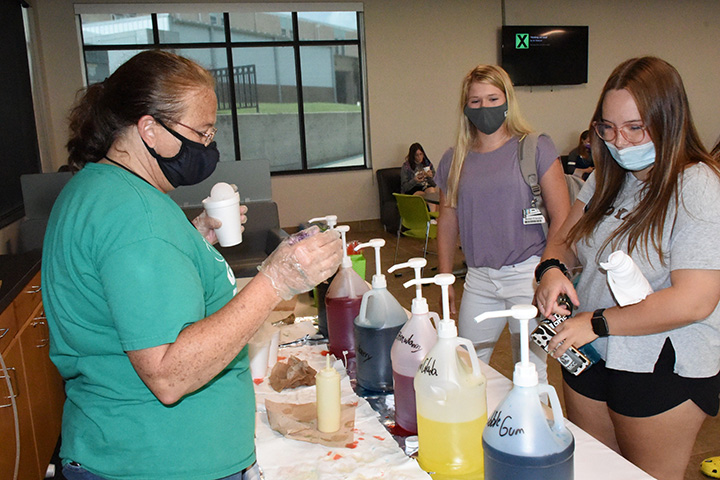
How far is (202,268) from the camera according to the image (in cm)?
94

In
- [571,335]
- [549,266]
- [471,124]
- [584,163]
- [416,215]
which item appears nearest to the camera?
[571,335]

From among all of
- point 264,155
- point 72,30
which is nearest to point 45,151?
point 72,30

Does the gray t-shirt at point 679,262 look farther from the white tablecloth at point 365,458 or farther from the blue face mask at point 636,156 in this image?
the white tablecloth at point 365,458

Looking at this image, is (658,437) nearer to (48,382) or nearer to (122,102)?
(122,102)

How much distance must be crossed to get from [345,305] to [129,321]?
2.48 ft

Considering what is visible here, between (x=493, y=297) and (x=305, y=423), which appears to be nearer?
(x=305, y=423)

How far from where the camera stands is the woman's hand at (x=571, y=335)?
3.92ft

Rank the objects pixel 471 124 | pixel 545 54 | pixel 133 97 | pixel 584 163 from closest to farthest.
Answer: pixel 133 97 → pixel 471 124 → pixel 584 163 → pixel 545 54

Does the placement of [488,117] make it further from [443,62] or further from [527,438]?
[443,62]

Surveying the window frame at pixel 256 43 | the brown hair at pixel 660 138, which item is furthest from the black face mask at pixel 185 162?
the window frame at pixel 256 43

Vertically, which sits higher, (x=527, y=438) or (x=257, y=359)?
(x=527, y=438)

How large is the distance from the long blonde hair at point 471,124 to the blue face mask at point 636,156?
0.77 metres

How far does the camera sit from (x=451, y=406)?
0.95 meters

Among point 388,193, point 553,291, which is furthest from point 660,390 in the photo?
point 388,193
